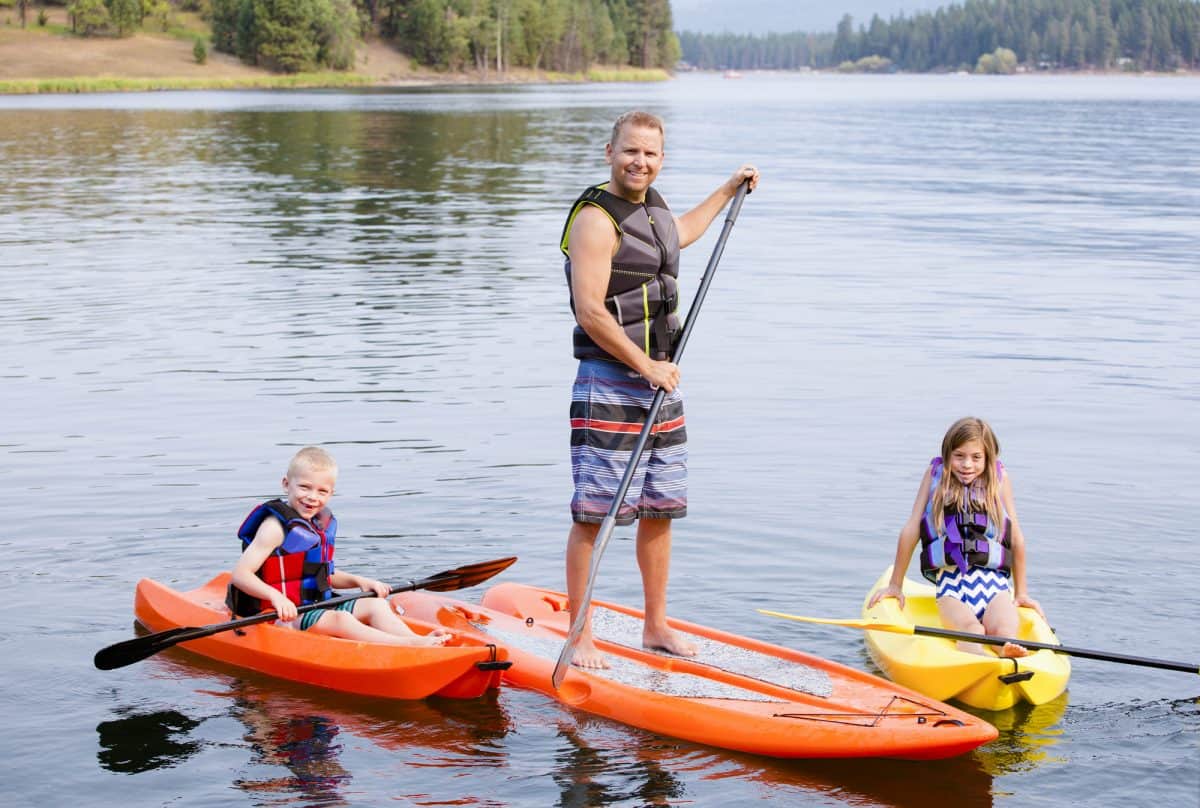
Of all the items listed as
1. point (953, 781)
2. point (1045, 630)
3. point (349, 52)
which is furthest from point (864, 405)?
point (349, 52)

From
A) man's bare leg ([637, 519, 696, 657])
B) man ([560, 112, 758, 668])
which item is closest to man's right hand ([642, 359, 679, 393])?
man ([560, 112, 758, 668])

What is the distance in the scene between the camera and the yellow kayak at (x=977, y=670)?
6.26m

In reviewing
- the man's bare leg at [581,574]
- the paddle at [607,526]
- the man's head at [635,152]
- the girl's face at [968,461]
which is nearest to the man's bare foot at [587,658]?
the man's bare leg at [581,574]

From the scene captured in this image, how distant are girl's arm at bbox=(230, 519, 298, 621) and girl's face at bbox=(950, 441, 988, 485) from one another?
9.85 ft

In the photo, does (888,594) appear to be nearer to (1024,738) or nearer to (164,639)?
(1024,738)

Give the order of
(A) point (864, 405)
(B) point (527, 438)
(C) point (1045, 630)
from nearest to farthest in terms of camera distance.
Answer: (C) point (1045, 630) < (B) point (527, 438) < (A) point (864, 405)

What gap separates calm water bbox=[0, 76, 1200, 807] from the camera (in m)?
5.95

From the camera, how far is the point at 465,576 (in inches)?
292

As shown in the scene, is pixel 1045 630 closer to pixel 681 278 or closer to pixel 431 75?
pixel 681 278

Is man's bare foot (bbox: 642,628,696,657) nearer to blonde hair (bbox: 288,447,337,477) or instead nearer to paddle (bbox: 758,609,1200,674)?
paddle (bbox: 758,609,1200,674)

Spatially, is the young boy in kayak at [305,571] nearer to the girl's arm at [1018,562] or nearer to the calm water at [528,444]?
the calm water at [528,444]

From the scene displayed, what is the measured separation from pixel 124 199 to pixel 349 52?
8162 cm

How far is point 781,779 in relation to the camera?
579cm

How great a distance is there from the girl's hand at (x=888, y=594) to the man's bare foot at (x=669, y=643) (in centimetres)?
97
